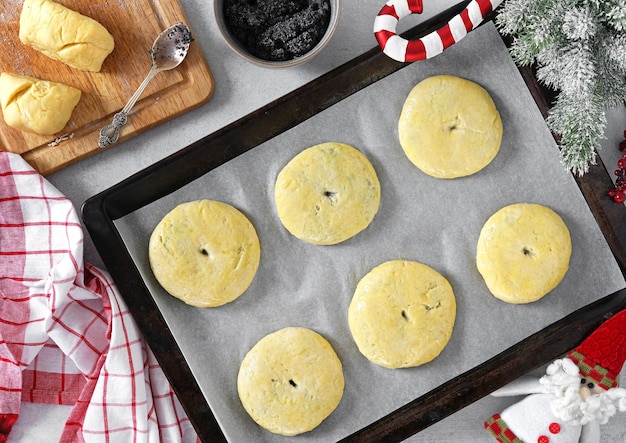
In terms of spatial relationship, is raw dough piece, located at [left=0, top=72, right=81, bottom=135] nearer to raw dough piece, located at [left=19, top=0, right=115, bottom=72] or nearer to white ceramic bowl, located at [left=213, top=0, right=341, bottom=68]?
raw dough piece, located at [left=19, top=0, right=115, bottom=72]

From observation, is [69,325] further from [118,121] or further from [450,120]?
[450,120]

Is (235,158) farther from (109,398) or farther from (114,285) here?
(109,398)

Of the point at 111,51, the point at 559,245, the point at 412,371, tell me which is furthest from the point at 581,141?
the point at 111,51

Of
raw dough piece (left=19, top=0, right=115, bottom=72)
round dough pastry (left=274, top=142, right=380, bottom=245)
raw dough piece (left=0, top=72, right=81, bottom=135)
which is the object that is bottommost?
round dough pastry (left=274, top=142, right=380, bottom=245)

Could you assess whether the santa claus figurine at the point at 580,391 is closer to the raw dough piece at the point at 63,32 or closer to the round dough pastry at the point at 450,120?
the round dough pastry at the point at 450,120

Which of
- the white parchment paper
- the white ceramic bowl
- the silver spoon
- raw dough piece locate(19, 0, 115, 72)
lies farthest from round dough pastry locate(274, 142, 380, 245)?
raw dough piece locate(19, 0, 115, 72)

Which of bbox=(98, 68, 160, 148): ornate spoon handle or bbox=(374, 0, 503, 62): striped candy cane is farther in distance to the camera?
bbox=(98, 68, 160, 148): ornate spoon handle

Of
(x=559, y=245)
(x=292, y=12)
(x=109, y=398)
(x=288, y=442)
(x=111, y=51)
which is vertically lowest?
(x=288, y=442)
